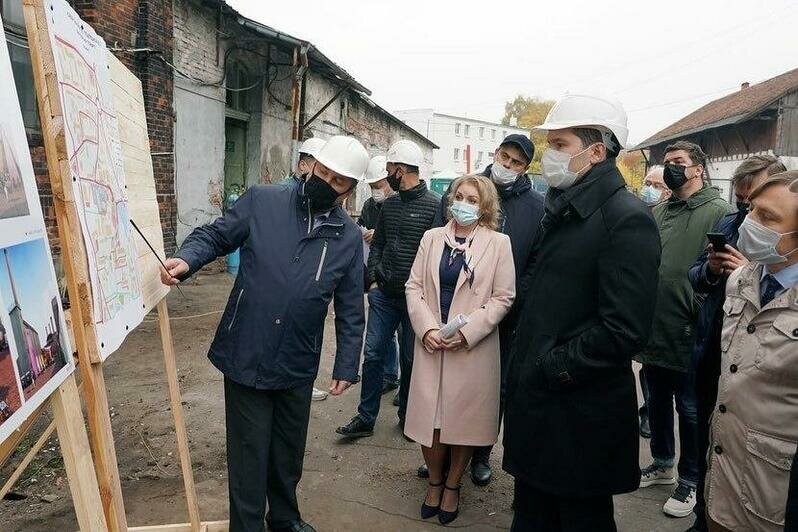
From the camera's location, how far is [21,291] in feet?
4.31

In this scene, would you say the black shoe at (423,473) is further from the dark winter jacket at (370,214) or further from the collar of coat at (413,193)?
the dark winter jacket at (370,214)

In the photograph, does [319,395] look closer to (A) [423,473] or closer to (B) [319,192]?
(A) [423,473]

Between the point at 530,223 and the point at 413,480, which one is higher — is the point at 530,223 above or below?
above

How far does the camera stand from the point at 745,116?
17.5 meters

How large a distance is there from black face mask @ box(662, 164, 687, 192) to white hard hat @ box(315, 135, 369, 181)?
1.93 m

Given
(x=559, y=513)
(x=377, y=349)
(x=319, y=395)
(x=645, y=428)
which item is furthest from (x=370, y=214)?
(x=559, y=513)

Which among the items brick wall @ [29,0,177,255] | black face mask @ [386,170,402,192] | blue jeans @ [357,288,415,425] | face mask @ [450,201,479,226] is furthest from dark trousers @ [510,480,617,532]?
brick wall @ [29,0,177,255]

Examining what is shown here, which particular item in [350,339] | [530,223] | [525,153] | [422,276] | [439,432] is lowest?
[439,432]

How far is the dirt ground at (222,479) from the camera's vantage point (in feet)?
9.76

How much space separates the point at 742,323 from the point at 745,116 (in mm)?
18935

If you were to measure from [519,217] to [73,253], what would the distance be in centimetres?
251

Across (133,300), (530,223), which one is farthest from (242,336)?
(530,223)

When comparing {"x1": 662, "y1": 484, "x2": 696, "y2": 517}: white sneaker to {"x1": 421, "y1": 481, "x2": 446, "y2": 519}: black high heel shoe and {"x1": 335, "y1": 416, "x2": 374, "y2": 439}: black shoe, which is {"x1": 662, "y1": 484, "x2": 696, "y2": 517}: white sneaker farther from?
{"x1": 335, "y1": 416, "x2": 374, "y2": 439}: black shoe

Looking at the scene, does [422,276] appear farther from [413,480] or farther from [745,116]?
[745,116]
